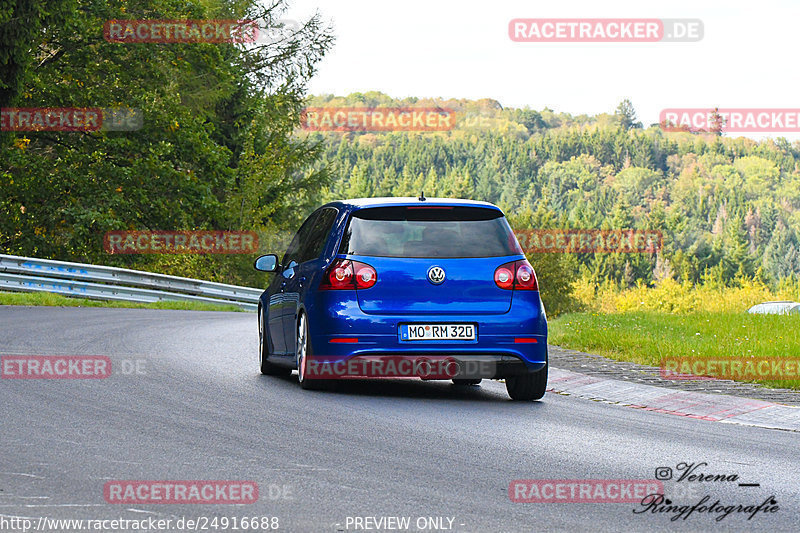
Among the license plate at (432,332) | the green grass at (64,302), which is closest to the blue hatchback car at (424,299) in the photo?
the license plate at (432,332)

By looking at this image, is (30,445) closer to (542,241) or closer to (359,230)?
(359,230)

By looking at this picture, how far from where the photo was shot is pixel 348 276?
959 centimetres

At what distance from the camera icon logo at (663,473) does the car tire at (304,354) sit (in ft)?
12.7

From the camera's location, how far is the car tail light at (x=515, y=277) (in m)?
9.68

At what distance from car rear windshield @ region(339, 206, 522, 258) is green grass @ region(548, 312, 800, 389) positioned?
3265mm

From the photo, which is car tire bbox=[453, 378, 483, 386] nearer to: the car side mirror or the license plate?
the license plate

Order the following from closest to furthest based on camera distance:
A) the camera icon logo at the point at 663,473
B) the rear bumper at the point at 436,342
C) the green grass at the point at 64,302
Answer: the camera icon logo at the point at 663,473, the rear bumper at the point at 436,342, the green grass at the point at 64,302

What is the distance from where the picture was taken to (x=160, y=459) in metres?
6.47

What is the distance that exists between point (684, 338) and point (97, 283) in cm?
1667

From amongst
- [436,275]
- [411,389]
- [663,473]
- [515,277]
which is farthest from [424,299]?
[663,473]

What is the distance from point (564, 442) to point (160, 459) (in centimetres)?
278

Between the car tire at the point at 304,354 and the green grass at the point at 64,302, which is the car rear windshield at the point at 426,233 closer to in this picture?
the car tire at the point at 304,354

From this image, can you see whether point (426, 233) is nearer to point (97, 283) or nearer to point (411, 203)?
point (411, 203)

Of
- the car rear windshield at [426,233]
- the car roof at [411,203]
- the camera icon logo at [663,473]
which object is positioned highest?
the car roof at [411,203]
